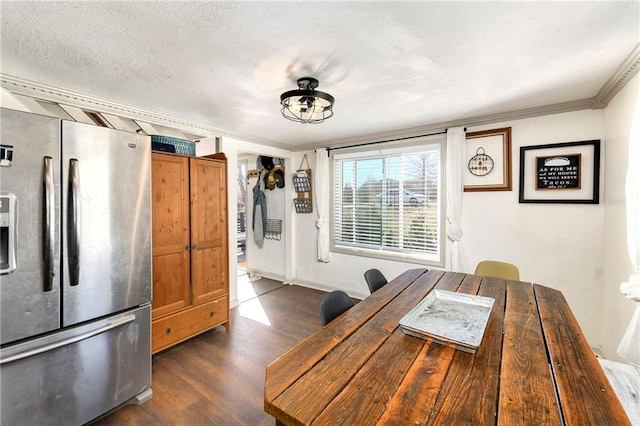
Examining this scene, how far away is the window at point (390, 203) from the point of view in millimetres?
3586

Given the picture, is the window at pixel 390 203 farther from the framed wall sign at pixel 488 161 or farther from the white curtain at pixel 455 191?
the framed wall sign at pixel 488 161

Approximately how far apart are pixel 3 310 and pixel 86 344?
47 centimetres

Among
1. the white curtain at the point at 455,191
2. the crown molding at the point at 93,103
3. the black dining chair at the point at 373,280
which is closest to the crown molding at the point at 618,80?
the white curtain at the point at 455,191

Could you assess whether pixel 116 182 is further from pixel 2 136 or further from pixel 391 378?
pixel 391 378

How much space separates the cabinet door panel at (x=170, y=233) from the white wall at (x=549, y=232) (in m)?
3.14

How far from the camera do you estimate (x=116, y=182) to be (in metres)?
1.82

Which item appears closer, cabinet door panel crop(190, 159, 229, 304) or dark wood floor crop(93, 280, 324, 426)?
dark wood floor crop(93, 280, 324, 426)

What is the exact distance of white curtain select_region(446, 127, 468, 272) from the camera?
10.6ft

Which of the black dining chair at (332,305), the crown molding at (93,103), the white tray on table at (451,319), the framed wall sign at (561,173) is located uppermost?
the crown molding at (93,103)

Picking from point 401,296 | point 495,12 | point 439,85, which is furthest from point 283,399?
point 439,85

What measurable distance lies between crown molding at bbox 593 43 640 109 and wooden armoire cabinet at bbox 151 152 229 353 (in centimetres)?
343

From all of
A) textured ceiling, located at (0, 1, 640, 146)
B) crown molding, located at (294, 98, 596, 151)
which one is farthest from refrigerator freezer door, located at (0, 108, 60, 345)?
crown molding, located at (294, 98, 596, 151)

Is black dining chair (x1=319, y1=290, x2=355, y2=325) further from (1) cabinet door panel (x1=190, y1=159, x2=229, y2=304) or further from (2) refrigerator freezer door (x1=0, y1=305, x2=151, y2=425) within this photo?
(1) cabinet door panel (x1=190, y1=159, x2=229, y2=304)

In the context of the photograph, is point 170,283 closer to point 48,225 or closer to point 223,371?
point 223,371
